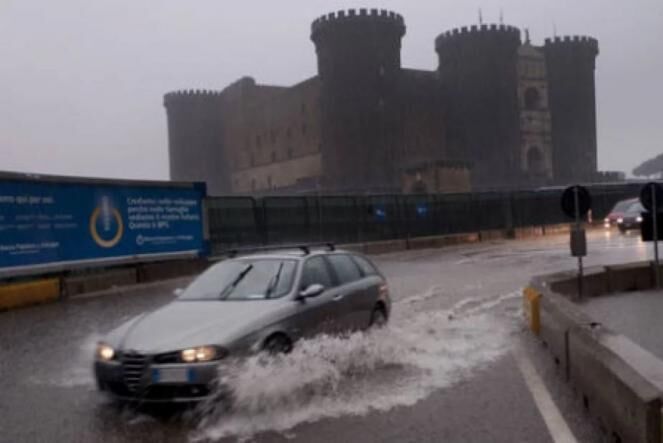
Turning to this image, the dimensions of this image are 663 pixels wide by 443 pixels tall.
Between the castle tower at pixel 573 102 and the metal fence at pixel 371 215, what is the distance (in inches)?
1271

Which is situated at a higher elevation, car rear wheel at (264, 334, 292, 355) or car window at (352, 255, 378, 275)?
car window at (352, 255, 378, 275)

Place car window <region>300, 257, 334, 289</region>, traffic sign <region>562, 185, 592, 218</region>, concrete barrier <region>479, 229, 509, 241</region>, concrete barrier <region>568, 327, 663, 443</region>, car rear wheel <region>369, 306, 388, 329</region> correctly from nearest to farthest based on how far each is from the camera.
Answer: concrete barrier <region>568, 327, 663, 443</region>, car window <region>300, 257, 334, 289</region>, car rear wheel <region>369, 306, 388, 329</region>, traffic sign <region>562, 185, 592, 218</region>, concrete barrier <region>479, 229, 509, 241</region>

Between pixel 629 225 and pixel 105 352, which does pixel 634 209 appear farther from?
pixel 105 352

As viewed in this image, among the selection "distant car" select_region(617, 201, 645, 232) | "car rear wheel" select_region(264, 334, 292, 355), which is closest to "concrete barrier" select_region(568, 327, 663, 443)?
"car rear wheel" select_region(264, 334, 292, 355)

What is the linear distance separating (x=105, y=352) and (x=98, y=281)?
1207cm

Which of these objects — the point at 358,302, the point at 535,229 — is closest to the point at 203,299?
the point at 358,302

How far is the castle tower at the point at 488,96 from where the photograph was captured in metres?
74.0

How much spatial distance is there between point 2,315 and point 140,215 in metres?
6.11

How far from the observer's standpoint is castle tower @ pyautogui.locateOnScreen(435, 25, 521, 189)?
243ft

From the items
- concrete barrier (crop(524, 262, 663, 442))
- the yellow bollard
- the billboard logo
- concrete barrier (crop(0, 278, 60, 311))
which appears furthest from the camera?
the billboard logo

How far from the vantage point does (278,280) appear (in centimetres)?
904

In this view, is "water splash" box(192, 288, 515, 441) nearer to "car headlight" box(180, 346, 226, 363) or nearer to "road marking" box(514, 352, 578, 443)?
"car headlight" box(180, 346, 226, 363)

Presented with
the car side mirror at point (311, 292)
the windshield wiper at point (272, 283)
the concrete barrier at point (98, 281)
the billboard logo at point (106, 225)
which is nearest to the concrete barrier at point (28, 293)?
the concrete barrier at point (98, 281)

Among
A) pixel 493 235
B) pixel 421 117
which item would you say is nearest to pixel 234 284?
pixel 493 235
